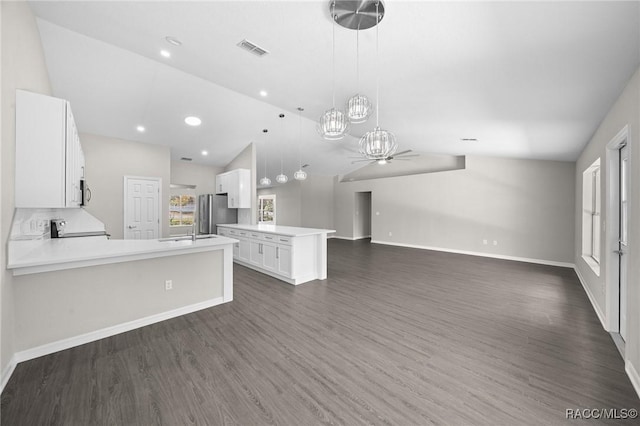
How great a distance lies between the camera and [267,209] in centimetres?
1294

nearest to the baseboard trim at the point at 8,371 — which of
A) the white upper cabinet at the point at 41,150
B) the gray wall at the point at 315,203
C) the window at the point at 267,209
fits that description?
the white upper cabinet at the point at 41,150

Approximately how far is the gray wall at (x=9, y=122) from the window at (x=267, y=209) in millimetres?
9903

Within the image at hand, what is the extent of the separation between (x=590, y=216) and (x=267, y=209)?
11145 millimetres

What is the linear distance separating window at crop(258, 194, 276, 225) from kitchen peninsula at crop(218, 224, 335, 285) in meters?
6.89

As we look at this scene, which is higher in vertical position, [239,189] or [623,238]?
[239,189]

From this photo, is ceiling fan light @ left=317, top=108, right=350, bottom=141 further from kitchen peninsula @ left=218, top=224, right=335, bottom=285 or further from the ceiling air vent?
kitchen peninsula @ left=218, top=224, right=335, bottom=285

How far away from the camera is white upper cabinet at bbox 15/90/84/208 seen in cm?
229

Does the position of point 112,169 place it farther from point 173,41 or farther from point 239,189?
point 173,41

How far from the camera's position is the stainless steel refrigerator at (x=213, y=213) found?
7.24m

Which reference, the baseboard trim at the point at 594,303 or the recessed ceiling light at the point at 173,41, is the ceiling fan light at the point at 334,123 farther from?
the baseboard trim at the point at 594,303

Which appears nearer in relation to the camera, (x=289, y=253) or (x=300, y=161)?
(x=289, y=253)

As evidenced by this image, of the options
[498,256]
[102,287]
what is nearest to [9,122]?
[102,287]

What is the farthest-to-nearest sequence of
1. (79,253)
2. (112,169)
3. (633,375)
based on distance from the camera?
1. (112,169)
2. (79,253)
3. (633,375)

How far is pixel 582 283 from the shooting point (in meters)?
4.52
